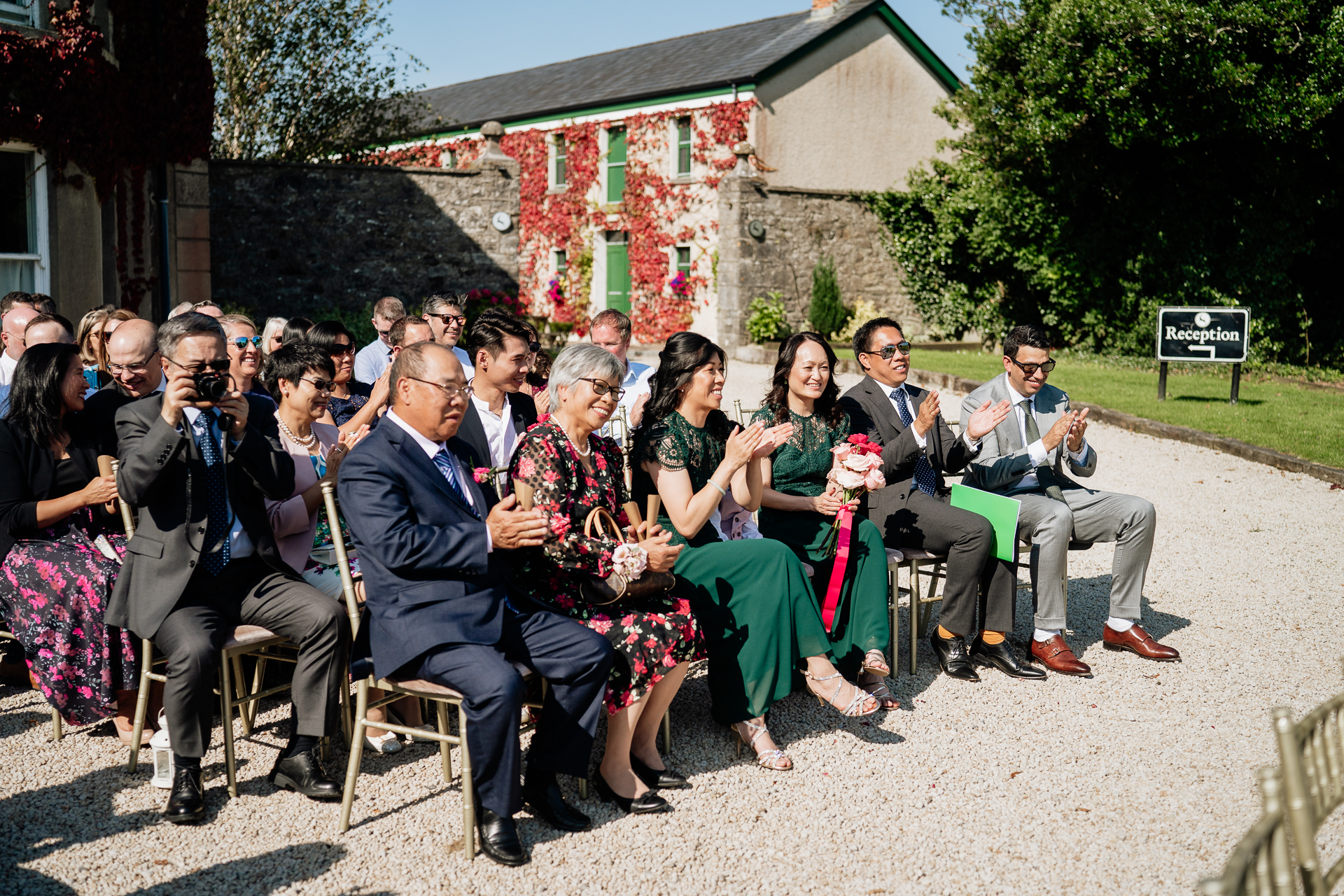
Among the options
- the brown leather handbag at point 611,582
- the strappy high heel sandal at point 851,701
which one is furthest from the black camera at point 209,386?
the strappy high heel sandal at point 851,701

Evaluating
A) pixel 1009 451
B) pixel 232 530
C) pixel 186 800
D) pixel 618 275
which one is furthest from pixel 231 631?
pixel 618 275

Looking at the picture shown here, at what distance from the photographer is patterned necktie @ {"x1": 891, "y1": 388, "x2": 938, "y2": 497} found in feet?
18.9

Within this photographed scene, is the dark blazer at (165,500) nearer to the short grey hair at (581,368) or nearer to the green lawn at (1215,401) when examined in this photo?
the short grey hair at (581,368)

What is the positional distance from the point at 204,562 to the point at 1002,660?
3801mm

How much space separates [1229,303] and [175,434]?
19.6 m

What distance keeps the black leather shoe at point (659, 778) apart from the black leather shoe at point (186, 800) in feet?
5.13

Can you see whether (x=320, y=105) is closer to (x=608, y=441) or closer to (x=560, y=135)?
(x=560, y=135)

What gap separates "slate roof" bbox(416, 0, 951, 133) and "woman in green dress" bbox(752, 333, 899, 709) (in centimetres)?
1841

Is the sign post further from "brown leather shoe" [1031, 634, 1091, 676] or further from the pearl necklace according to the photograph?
the pearl necklace

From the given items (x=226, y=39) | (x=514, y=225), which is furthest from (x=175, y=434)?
(x=226, y=39)

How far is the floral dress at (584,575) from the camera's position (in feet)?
12.9

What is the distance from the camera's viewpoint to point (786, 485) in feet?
17.5

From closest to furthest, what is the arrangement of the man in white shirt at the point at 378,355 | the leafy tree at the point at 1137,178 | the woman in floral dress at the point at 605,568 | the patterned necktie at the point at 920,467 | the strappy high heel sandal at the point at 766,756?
the woman in floral dress at the point at 605,568 → the strappy high heel sandal at the point at 766,756 → the patterned necktie at the point at 920,467 → the man in white shirt at the point at 378,355 → the leafy tree at the point at 1137,178

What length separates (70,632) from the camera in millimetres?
4297
